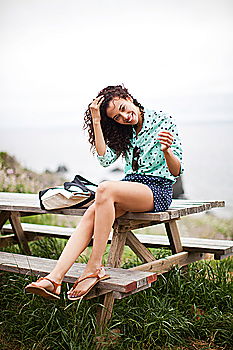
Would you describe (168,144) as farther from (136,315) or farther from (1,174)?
(1,174)

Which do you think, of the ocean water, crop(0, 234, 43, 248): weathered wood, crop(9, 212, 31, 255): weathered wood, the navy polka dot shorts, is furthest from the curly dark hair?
the ocean water

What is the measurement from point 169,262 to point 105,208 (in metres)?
0.79

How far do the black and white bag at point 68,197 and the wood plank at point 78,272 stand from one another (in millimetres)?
321

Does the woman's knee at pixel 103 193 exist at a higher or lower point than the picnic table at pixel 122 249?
higher

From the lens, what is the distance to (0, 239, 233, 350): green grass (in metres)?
2.40

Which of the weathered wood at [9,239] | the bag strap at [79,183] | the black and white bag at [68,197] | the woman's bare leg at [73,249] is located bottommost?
the weathered wood at [9,239]

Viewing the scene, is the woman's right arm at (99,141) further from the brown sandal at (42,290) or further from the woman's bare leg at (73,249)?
the brown sandal at (42,290)

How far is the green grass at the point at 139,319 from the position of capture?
2.40 meters

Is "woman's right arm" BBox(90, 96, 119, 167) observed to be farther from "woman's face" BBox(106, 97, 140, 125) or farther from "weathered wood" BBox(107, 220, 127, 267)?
"weathered wood" BBox(107, 220, 127, 267)

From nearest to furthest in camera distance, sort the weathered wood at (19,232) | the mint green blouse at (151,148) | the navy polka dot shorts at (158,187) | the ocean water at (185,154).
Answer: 1. the navy polka dot shorts at (158,187)
2. the mint green blouse at (151,148)
3. the weathered wood at (19,232)
4. the ocean water at (185,154)

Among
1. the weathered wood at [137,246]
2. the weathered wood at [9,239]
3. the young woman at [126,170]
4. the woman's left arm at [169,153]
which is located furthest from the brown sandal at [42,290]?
the weathered wood at [9,239]

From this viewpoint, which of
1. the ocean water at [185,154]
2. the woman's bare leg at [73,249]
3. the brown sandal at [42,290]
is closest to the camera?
the brown sandal at [42,290]

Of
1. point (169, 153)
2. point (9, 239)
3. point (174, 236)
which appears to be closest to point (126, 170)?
point (169, 153)

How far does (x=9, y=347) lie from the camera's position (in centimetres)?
251
